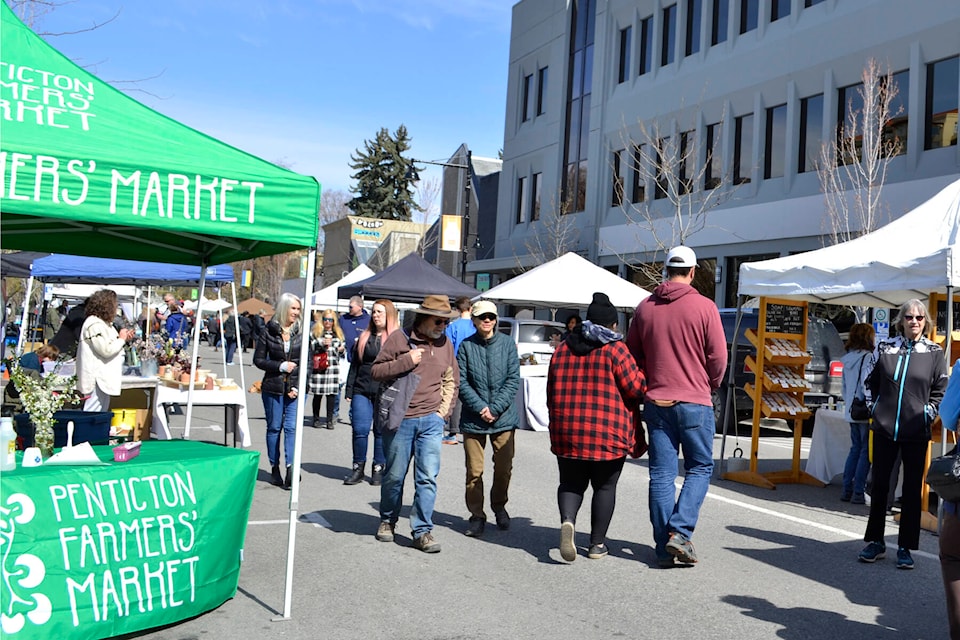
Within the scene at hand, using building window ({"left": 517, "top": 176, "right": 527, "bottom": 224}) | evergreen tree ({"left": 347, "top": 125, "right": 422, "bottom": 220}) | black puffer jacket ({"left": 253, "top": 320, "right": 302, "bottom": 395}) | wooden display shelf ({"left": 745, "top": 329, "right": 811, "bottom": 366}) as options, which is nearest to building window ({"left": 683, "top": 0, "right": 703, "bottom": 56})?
building window ({"left": 517, "top": 176, "right": 527, "bottom": 224})

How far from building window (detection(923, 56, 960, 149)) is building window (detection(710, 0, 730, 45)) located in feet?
23.2

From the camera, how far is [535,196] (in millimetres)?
35688

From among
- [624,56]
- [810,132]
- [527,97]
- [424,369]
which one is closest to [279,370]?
[424,369]

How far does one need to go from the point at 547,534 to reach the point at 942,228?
15.5ft

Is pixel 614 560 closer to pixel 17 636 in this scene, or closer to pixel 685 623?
pixel 685 623

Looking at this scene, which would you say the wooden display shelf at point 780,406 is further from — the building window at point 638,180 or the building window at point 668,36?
the building window at point 668,36

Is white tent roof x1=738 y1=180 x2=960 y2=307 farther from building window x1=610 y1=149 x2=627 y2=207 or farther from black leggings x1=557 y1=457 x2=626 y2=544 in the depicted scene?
building window x1=610 y1=149 x2=627 y2=207

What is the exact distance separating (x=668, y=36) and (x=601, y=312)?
2377 centimetres

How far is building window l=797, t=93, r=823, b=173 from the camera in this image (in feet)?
74.5

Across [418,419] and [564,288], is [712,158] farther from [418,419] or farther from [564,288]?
[418,419]

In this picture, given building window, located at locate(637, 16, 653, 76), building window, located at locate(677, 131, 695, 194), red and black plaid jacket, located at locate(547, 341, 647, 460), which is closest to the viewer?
red and black plaid jacket, located at locate(547, 341, 647, 460)

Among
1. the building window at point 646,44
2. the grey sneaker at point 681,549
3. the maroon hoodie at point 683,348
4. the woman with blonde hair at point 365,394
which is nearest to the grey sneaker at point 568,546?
the grey sneaker at point 681,549

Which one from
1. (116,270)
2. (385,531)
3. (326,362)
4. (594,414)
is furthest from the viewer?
(116,270)

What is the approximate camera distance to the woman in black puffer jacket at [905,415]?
6.66 m
